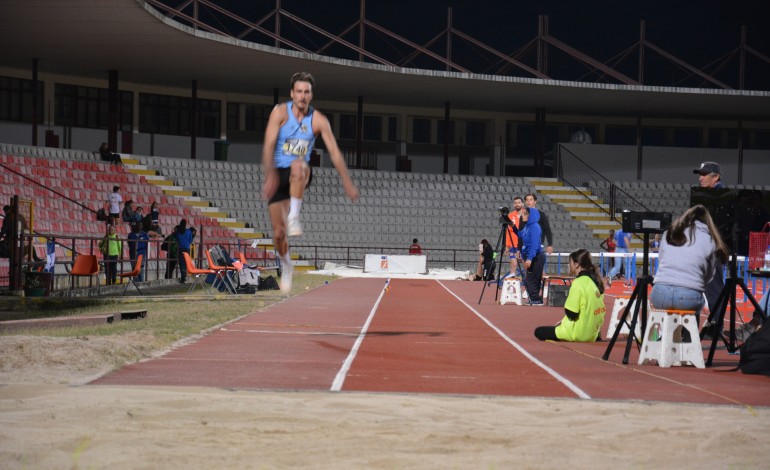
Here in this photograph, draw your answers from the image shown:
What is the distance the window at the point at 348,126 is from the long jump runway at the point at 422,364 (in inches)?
1349

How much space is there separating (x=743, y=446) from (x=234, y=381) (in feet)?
13.0

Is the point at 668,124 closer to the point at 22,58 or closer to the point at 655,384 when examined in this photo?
the point at 22,58

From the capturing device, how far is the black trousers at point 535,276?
1798 cm

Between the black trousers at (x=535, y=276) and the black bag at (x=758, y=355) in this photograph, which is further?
the black trousers at (x=535, y=276)

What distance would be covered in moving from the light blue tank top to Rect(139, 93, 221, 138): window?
37680 millimetres

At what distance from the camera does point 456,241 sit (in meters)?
40.8

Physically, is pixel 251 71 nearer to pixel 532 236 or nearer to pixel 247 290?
pixel 247 290

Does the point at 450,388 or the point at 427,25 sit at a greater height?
the point at 427,25

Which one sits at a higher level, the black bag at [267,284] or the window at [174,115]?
the window at [174,115]

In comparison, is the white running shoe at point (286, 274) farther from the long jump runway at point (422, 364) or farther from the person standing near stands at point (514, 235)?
the person standing near stands at point (514, 235)

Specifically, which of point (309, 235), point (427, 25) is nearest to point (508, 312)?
point (309, 235)

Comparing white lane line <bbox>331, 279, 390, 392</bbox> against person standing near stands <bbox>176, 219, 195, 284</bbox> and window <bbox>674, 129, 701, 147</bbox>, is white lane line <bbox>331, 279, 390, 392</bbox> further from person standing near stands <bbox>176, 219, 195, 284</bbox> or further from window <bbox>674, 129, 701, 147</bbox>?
window <bbox>674, 129, 701, 147</bbox>

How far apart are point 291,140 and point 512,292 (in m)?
12.7

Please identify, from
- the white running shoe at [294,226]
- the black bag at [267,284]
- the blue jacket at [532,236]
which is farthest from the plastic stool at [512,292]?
the white running shoe at [294,226]
